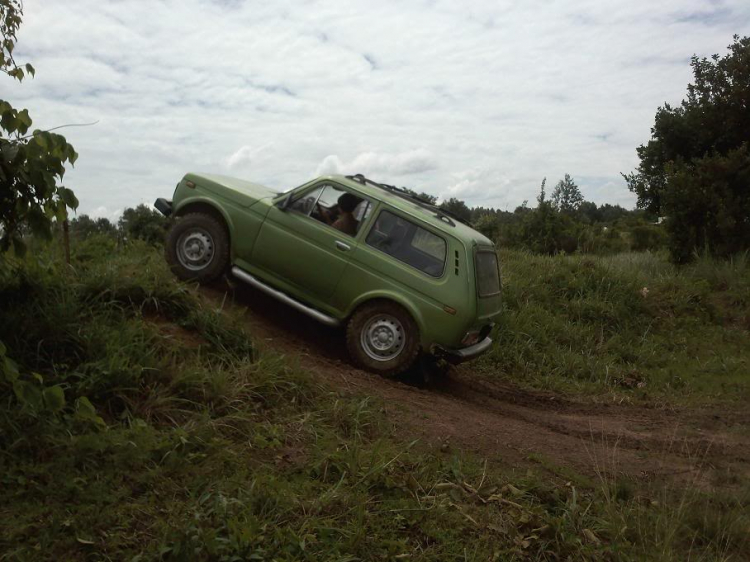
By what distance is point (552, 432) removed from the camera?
23.3ft

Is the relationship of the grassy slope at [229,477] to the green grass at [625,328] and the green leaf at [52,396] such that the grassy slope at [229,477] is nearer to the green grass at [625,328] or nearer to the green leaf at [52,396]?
the green leaf at [52,396]

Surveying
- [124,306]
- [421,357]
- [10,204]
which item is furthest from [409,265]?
[10,204]

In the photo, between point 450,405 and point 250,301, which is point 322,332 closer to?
point 250,301

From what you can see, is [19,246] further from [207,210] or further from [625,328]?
[625,328]

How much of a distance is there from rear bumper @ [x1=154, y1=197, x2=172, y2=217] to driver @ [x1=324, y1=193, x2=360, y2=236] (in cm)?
199

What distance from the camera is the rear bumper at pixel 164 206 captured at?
8789 mm

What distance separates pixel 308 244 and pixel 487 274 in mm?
2056

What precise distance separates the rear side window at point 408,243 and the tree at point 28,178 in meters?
4.39

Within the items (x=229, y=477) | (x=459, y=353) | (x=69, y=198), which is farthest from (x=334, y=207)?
(x=69, y=198)

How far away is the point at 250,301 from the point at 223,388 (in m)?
3.65

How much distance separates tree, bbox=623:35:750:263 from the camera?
1524cm

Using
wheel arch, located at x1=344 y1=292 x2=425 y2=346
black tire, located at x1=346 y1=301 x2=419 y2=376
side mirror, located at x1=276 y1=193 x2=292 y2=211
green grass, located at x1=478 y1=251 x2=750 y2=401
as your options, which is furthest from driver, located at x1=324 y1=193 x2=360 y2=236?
green grass, located at x1=478 y1=251 x2=750 y2=401

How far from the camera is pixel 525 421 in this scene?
24.9 ft

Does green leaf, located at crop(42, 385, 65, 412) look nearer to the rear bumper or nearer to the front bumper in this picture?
the front bumper
